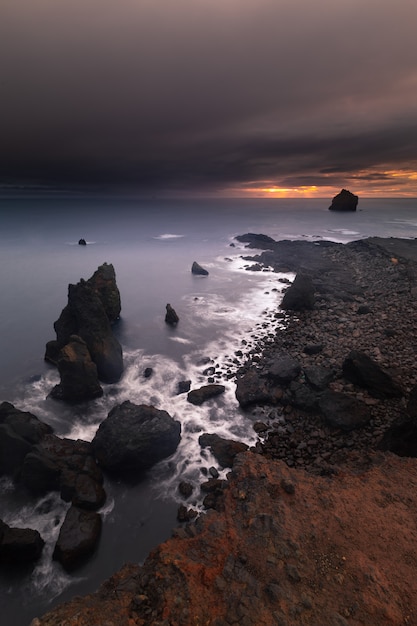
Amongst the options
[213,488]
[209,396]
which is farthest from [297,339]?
[213,488]

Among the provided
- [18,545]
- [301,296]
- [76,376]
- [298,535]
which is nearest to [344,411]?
[298,535]

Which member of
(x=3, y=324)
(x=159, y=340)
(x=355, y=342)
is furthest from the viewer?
(x=3, y=324)

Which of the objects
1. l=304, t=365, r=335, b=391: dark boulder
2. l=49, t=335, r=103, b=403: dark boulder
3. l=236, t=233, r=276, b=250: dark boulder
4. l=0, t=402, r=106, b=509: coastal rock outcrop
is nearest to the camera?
l=0, t=402, r=106, b=509: coastal rock outcrop

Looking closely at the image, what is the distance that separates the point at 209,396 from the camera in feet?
60.9

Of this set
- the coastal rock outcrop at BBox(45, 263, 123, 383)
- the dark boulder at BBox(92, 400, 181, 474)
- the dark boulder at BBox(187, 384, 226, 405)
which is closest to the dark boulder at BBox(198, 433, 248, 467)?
the dark boulder at BBox(92, 400, 181, 474)

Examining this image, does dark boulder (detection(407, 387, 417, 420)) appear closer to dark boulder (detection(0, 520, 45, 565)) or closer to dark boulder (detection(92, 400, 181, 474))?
dark boulder (detection(92, 400, 181, 474))

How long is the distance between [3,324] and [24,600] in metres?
26.9

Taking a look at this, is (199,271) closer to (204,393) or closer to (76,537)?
(204,393)

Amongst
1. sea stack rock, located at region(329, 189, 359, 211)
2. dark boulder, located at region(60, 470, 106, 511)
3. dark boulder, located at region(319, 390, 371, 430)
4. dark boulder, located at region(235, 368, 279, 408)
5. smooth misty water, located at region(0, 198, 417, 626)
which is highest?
sea stack rock, located at region(329, 189, 359, 211)

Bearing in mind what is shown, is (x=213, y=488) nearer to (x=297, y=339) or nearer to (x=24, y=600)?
(x=24, y=600)

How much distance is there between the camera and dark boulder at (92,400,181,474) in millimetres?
13562

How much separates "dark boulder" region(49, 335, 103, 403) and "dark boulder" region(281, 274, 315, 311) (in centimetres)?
1914

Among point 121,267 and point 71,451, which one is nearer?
point 71,451

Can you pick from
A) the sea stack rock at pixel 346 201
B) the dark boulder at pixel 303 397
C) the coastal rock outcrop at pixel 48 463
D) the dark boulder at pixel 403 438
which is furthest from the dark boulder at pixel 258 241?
the sea stack rock at pixel 346 201
